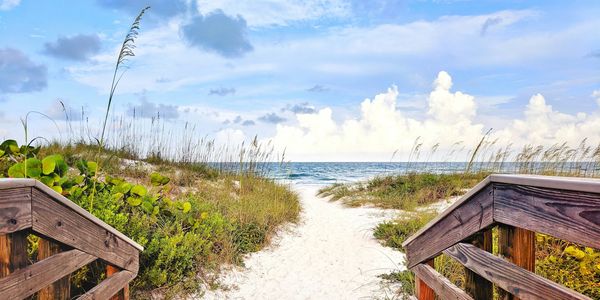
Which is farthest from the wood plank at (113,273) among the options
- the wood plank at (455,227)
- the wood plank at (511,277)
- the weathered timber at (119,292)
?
the wood plank at (511,277)

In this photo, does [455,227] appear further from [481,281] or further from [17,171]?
[17,171]

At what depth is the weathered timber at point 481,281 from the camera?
2264 millimetres

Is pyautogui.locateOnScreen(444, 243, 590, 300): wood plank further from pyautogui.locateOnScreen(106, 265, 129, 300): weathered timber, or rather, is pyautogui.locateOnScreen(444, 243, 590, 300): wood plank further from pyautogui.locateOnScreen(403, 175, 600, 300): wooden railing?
pyautogui.locateOnScreen(106, 265, 129, 300): weathered timber

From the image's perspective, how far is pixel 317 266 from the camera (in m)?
6.54

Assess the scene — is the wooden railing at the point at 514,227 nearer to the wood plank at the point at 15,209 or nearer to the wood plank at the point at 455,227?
the wood plank at the point at 455,227

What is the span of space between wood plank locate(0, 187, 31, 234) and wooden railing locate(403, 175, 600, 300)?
2111 millimetres

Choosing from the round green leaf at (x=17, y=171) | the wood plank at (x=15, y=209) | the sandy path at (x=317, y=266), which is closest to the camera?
the wood plank at (x=15, y=209)

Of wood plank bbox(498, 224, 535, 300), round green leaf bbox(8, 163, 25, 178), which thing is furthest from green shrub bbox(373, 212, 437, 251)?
round green leaf bbox(8, 163, 25, 178)

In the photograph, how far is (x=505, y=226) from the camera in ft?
6.42

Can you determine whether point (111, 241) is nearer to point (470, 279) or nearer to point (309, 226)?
point (470, 279)

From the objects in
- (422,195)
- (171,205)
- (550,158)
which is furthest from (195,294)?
(550,158)

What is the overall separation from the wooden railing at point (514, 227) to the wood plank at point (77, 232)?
2.11m

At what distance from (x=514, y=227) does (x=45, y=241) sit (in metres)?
2.33

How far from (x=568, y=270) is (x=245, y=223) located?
457 centimetres
